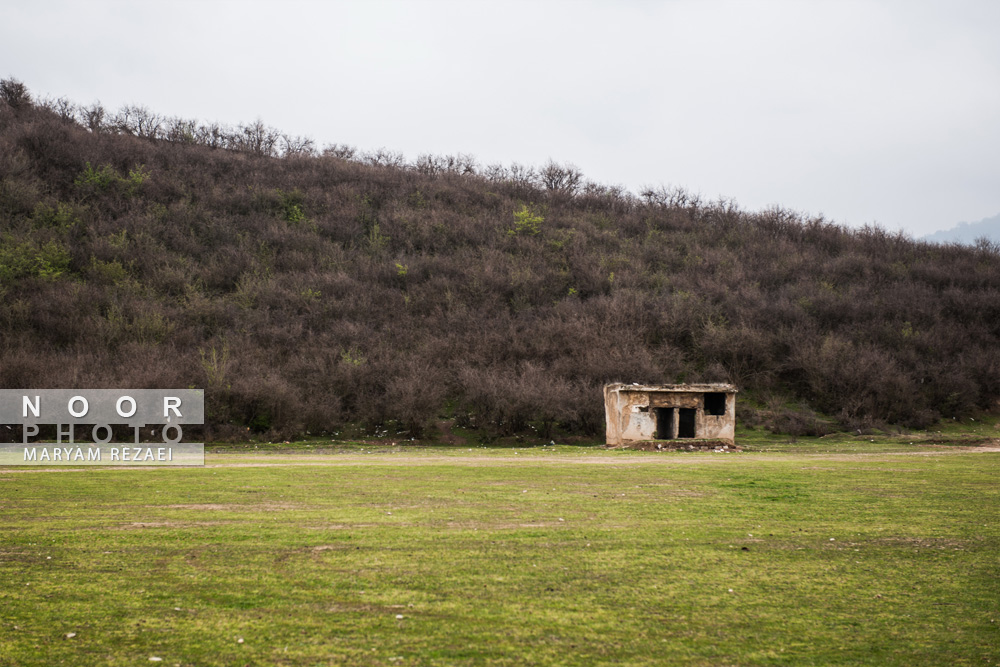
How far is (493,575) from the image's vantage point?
8.74 meters

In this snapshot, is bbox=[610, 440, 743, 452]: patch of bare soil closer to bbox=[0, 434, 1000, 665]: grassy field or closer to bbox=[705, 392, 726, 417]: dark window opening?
bbox=[705, 392, 726, 417]: dark window opening

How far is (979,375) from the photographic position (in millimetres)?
52125

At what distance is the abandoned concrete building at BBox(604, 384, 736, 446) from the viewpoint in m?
35.2

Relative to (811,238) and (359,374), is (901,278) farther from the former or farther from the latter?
(359,374)

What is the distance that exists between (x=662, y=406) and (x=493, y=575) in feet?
94.0

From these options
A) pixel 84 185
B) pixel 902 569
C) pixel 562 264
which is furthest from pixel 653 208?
pixel 902 569

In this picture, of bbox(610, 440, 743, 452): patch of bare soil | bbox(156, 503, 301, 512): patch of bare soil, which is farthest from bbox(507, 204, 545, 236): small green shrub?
bbox(156, 503, 301, 512): patch of bare soil

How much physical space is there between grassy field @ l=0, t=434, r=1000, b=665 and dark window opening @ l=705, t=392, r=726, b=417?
20.9 metres

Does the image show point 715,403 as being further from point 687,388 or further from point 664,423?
point 664,423

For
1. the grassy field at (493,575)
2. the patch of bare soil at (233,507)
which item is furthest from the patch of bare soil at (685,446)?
the patch of bare soil at (233,507)

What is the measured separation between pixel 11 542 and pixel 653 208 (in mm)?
84718

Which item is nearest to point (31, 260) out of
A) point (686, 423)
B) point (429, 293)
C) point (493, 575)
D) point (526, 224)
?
point (429, 293)

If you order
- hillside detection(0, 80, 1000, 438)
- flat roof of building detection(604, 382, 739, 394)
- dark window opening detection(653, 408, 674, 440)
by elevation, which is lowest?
dark window opening detection(653, 408, 674, 440)

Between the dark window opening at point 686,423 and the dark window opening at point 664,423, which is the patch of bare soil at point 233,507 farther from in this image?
the dark window opening at point 686,423
